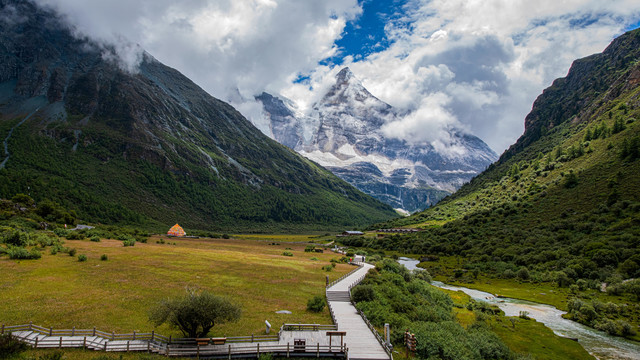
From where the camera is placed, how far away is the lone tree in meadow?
86.2 feet

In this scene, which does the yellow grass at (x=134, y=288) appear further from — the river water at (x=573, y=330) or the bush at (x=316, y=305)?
the river water at (x=573, y=330)

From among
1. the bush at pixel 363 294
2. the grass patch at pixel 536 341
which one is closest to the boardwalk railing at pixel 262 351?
the bush at pixel 363 294

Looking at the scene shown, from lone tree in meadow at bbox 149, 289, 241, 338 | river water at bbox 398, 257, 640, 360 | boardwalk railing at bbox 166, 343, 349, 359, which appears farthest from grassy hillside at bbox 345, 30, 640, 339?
lone tree in meadow at bbox 149, 289, 241, 338

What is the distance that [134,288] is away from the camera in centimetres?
3869

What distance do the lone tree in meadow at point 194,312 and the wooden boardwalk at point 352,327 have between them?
10285 mm

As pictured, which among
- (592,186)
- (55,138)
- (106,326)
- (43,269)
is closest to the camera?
(106,326)

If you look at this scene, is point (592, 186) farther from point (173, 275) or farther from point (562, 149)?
point (173, 275)

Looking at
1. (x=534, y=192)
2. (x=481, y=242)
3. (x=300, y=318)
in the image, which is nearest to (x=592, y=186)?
(x=534, y=192)

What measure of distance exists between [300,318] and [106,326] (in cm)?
1734

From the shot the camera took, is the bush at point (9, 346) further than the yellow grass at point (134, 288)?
No

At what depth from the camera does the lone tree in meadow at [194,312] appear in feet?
86.2

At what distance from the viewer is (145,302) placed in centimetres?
3444

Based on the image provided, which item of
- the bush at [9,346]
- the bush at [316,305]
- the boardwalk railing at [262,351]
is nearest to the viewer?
the bush at [9,346]

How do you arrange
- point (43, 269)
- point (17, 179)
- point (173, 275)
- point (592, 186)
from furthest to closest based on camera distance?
point (17, 179), point (592, 186), point (173, 275), point (43, 269)
